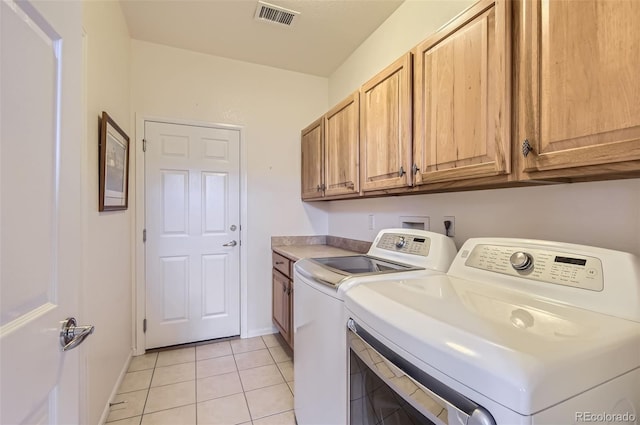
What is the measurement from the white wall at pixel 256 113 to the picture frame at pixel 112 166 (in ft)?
2.12

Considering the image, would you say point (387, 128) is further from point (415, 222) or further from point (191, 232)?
point (191, 232)

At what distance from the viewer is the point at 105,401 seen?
1.67 meters

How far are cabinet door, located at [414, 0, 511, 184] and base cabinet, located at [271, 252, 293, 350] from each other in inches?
55.7

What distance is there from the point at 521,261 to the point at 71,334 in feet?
4.37

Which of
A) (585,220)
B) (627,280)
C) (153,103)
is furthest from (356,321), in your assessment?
(153,103)

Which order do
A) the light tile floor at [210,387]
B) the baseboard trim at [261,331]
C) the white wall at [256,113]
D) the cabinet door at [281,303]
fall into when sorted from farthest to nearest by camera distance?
the baseboard trim at [261,331]
the white wall at [256,113]
the cabinet door at [281,303]
the light tile floor at [210,387]

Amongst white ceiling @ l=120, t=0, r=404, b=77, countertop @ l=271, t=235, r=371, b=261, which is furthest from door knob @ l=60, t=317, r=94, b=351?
white ceiling @ l=120, t=0, r=404, b=77

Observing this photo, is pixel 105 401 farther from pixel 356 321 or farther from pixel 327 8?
pixel 327 8

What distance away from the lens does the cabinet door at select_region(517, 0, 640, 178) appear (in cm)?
70

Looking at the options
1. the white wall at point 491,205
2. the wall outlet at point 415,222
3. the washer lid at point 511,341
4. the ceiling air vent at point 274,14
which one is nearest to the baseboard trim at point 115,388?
the washer lid at point 511,341

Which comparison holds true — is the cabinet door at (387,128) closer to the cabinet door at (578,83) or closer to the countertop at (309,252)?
the cabinet door at (578,83)

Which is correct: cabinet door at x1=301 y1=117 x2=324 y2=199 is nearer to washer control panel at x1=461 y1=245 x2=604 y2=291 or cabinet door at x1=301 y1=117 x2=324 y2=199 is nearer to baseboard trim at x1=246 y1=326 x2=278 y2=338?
baseboard trim at x1=246 y1=326 x2=278 y2=338

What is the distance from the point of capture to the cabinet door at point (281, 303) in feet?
7.73

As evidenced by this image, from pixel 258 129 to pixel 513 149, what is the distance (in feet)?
7.72
